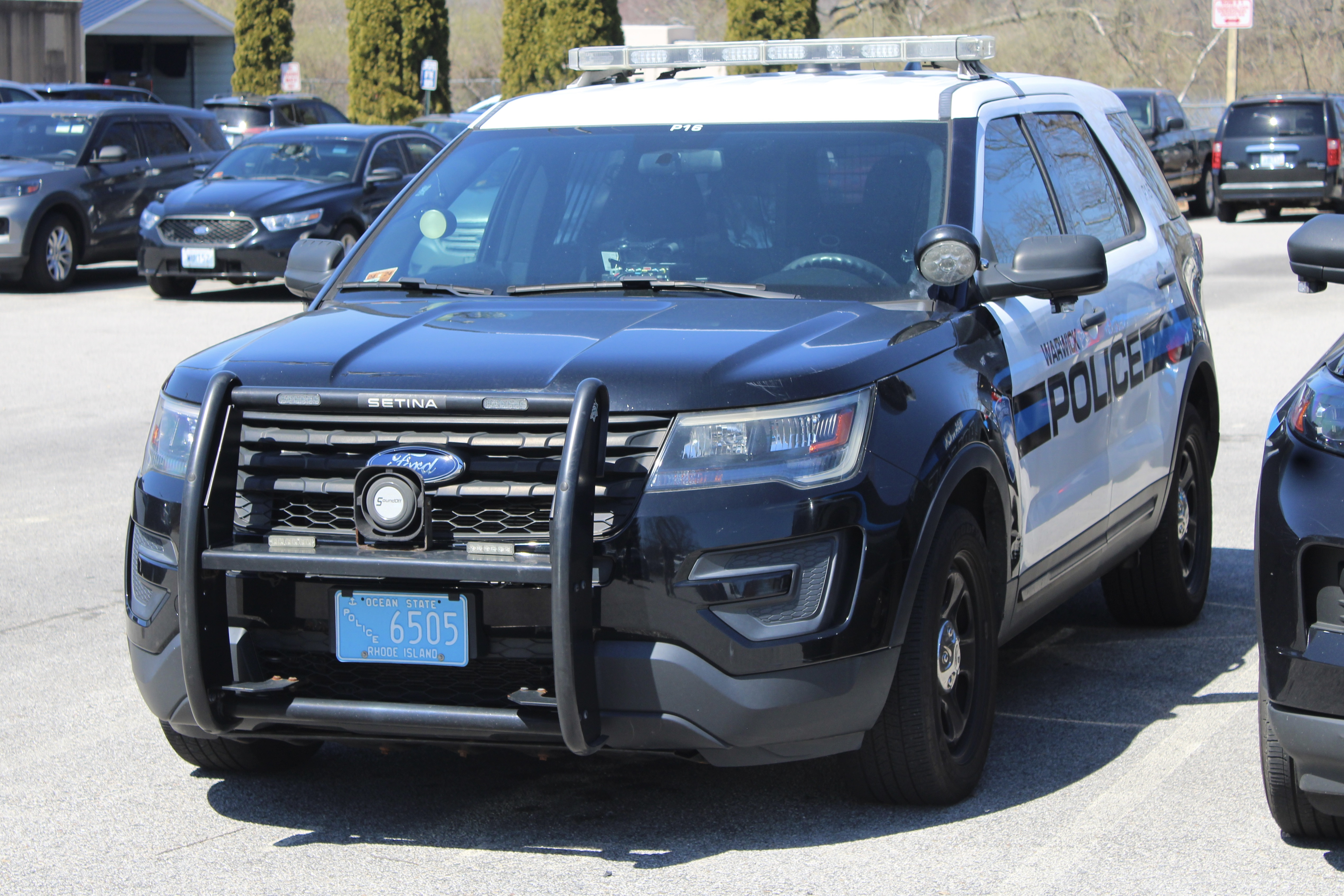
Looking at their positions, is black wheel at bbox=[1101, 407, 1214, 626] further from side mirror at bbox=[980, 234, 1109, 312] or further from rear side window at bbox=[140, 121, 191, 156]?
rear side window at bbox=[140, 121, 191, 156]

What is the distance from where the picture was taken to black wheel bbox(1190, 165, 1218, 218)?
2878cm

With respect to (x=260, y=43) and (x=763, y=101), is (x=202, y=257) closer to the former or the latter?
(x=763, y=101)

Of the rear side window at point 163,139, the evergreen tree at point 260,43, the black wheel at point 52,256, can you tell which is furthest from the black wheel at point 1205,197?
the evergreen tree at point 260,43

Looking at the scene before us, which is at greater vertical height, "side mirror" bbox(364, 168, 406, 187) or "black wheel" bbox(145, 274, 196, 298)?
"side mirror" bbox(364, 168, 406, 187)

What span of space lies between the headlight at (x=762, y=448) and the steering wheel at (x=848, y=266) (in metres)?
0.88

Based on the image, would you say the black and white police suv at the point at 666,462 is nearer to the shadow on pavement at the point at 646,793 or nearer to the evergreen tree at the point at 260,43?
the shadow on pavement at the point at 646,793

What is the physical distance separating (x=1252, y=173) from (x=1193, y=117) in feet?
32.3

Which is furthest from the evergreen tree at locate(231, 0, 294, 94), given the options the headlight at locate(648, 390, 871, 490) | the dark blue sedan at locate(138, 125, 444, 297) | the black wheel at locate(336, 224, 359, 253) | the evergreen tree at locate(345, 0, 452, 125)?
the headlight at locate(648, 390, 871, 490)

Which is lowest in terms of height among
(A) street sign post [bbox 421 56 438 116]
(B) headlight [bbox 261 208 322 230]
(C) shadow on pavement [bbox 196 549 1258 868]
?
(C) shadow on pavement [bbox 196 549 1258 868]

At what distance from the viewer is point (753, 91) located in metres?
5.16

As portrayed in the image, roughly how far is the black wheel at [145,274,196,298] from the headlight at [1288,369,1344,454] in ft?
49.1

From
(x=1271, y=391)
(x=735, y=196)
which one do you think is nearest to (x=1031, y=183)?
(x=735, y=196)

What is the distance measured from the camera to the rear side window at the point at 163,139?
20.0 m

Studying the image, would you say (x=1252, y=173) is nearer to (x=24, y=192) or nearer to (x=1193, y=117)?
(x=1193, y=117)
